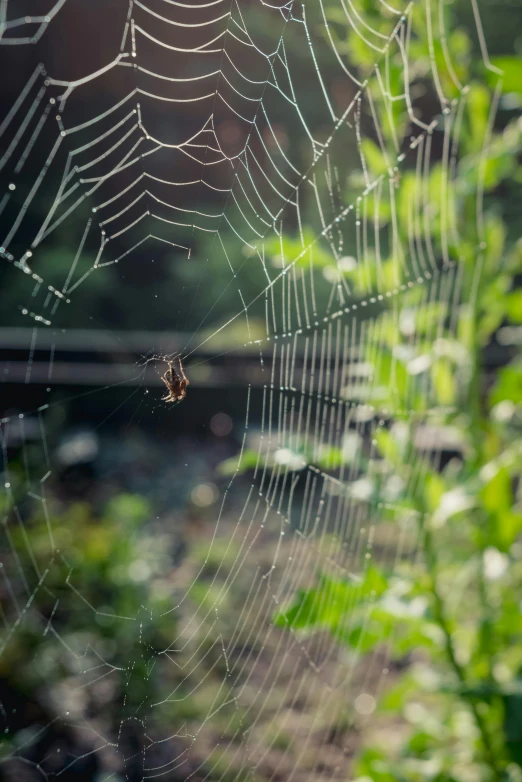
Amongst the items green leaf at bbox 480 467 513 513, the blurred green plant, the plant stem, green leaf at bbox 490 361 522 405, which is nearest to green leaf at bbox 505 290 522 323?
the blurred green plant

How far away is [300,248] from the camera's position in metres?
1.75

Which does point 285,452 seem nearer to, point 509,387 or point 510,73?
point 509,387

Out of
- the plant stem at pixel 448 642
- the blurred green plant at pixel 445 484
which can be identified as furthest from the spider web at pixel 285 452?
the plant stem at pixel 448 642

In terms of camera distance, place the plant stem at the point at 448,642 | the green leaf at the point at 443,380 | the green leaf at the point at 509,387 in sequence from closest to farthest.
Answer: the plant stem at the point at 448,642, the green leaf at the point at 509,387, the green leaf at the point at 443,380

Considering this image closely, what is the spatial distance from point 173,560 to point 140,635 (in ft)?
3.87

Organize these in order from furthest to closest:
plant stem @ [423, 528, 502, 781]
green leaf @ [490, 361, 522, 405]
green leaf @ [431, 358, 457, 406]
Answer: green leaf @ [431, 358, 457, 406], green leaf @ [490, 361, 522, 405], plant stem @ [423, 528, 502, 781]

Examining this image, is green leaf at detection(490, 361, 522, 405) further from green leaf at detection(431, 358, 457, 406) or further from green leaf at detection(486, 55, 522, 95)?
green leaf at detection(486, 55, 522, 95)

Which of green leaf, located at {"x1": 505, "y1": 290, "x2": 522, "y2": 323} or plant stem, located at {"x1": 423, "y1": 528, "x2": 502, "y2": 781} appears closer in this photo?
plant stem, located at {"x1": 423, "y1": 528, "x2": 502, "y2": 781}

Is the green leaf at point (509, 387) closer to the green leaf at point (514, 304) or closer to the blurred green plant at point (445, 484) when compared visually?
the blurred green plant at point (445, 484)

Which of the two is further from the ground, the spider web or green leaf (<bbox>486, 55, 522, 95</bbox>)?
green leaf (<bbox>486, 55, 522, 95</bbox>)

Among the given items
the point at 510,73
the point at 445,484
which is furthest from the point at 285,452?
the point at 510,73

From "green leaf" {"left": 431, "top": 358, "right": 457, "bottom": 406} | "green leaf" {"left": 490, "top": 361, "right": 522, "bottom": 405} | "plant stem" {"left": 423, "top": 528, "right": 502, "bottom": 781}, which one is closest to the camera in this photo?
"plant stem" {"left": 423, "top": 528, "right": 502, "bottom": 781}

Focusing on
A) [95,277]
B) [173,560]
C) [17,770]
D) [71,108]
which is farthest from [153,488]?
[71,108]

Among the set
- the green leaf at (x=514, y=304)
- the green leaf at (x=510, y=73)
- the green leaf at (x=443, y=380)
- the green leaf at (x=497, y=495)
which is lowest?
the green leaf at (x=497, y=495)
